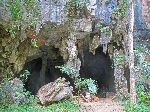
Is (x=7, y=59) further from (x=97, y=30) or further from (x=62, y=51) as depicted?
(x=97, y=30)

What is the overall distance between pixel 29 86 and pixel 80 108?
6151 millimetres

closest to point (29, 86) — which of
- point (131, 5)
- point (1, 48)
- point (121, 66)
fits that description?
point (1, 48)

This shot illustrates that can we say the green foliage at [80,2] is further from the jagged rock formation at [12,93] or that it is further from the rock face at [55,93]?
the jagged rock formation at [12,93]

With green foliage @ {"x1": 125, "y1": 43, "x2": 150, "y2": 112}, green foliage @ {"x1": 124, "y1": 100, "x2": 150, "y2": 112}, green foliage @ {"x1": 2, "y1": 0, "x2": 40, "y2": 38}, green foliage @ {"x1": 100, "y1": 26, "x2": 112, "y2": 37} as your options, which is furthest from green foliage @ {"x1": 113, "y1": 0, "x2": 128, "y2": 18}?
green foliage @ {"x1": 124, "y1": 100, "x2": 150, "y2": 112}

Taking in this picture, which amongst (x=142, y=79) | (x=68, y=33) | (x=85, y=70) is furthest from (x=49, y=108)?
(x=85, y=70)

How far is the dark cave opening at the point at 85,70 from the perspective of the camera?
16594mm

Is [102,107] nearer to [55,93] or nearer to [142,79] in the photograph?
[55,93]

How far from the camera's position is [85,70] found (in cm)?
1775

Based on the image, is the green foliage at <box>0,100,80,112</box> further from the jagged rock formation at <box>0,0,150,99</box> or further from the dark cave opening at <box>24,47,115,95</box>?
the dark cave opening at <box>24,47,115,95</box>

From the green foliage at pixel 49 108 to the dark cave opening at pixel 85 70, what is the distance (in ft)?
15.1

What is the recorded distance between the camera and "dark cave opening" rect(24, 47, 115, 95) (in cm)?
1659

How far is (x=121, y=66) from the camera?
43.8 feet

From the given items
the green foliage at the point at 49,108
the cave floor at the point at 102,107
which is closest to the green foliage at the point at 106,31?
the cave floor at the point at 102,107

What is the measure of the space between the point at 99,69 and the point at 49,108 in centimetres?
672
